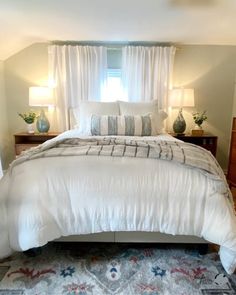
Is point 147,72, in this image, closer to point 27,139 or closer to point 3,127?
point 27,139

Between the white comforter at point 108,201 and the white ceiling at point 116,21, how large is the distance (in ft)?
5.47

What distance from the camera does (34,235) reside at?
158cm

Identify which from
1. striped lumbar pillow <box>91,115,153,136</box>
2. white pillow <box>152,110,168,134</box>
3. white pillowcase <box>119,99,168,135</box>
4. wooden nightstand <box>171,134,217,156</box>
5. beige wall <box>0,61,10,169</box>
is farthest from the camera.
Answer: beige wall <box>0,61,10,169</box>

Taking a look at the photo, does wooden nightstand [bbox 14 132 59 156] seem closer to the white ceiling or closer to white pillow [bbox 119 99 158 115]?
white pillow [bbox 119 99 158 115]

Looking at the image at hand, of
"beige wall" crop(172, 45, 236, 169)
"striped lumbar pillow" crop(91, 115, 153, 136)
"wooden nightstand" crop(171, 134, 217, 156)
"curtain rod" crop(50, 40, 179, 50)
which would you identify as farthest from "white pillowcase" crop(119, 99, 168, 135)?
"curtain rod" crop(50, 40, 179, 50)

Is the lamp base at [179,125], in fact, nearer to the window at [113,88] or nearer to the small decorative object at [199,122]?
the small decorative object at [199,122]

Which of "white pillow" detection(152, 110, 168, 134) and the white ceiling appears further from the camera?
"white pillow" detection(152, 110, 168, 134)

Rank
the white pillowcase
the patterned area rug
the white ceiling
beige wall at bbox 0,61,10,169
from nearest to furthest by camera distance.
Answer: the patterned area rug
the white ceiling
the white pillowcase
beige wall at bbox 0,61,10,169

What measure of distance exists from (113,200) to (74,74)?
253 centimetres

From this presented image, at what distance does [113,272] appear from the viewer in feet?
5.46

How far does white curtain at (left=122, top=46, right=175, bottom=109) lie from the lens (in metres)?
3.55

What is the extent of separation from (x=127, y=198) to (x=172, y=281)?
1.98ft

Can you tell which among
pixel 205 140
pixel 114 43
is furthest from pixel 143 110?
pixel 114 43

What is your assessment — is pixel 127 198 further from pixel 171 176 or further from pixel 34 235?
pixel 34 235
